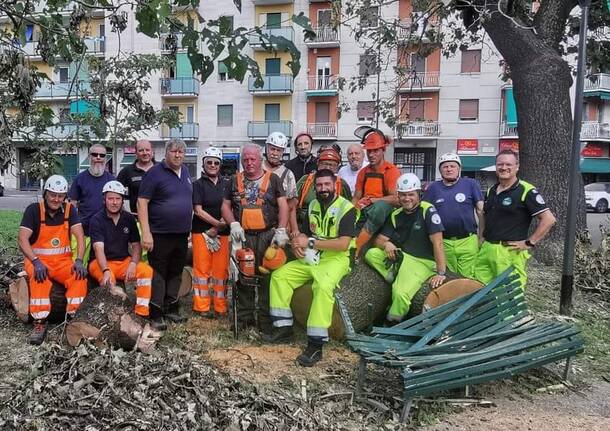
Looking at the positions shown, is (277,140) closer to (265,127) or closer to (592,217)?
(592,217)

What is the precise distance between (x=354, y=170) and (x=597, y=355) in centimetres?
304

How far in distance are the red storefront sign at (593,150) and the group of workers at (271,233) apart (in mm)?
31151

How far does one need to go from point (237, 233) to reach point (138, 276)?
1.03 m

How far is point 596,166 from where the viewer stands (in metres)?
33.0

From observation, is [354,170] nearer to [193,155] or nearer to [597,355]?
[597,355]

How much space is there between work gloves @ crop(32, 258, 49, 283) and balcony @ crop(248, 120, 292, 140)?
29498 millimetres

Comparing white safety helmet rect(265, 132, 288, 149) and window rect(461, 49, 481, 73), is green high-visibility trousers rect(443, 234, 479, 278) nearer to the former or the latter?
white safety helmet rect(265, 132, 288, 149)

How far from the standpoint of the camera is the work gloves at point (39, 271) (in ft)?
16.4

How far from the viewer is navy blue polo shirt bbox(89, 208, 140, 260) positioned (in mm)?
5230

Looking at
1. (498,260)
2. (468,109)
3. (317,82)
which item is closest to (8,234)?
(498,260)

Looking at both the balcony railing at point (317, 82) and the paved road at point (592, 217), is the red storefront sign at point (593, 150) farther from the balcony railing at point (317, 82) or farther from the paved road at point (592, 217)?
the balcony railing at point (317, 82)

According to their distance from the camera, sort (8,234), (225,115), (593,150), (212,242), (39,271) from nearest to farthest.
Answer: (39,271) < (212,242) < (8,234) < (593,150) < (225,115)

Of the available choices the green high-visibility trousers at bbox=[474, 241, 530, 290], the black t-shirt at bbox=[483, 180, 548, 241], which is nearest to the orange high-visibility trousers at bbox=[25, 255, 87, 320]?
the green high-visibility trousers at bbox=[474, 241, 530, 290]

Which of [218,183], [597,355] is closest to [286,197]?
[218,183]
